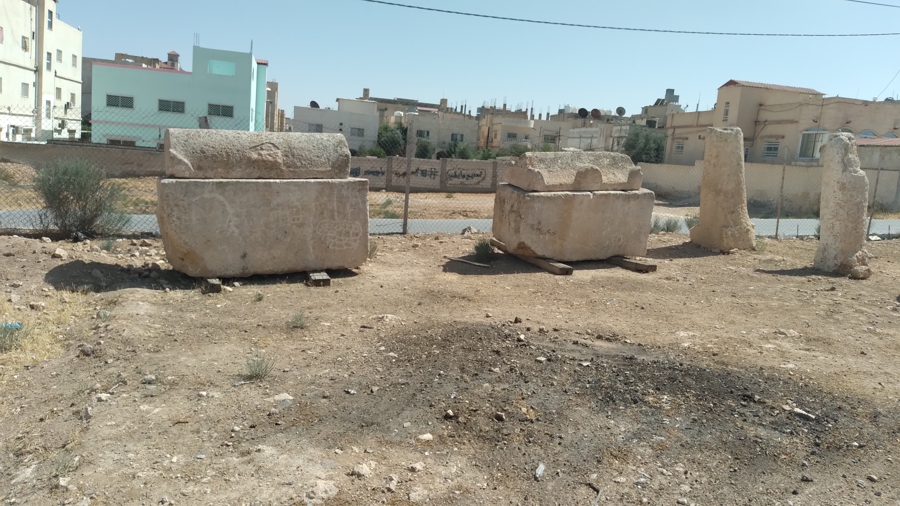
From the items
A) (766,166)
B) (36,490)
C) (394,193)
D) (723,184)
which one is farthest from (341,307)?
(766,166)

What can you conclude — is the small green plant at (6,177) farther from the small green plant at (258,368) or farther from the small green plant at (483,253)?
the small green plant at (258,368)

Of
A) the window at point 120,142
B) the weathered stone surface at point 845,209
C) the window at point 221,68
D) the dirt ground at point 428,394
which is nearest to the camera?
the dirt ground at point 428,394

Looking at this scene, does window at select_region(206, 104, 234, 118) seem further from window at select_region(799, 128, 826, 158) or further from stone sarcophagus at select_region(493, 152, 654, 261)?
stone sarcophagus at select_region(493, 152, 654, 261)

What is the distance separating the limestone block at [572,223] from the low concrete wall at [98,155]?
40.6 feet

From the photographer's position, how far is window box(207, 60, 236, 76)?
107 feet

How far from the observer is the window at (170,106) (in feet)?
105

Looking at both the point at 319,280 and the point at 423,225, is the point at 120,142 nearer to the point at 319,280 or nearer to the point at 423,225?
Answer: the point at 423,225

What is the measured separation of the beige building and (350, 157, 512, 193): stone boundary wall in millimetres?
12106

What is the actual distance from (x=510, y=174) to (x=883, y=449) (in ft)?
20.2

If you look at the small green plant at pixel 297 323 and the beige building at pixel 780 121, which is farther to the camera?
Answer: the beige building at pixel 780 121

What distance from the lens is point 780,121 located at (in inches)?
1182

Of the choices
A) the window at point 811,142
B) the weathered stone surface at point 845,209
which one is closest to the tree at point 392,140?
the window at point 811,142

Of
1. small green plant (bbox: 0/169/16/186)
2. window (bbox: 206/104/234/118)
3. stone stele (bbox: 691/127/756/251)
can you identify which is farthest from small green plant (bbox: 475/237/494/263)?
window (bbox: 206/104/234/118)

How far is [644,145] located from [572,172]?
93.4 ft
